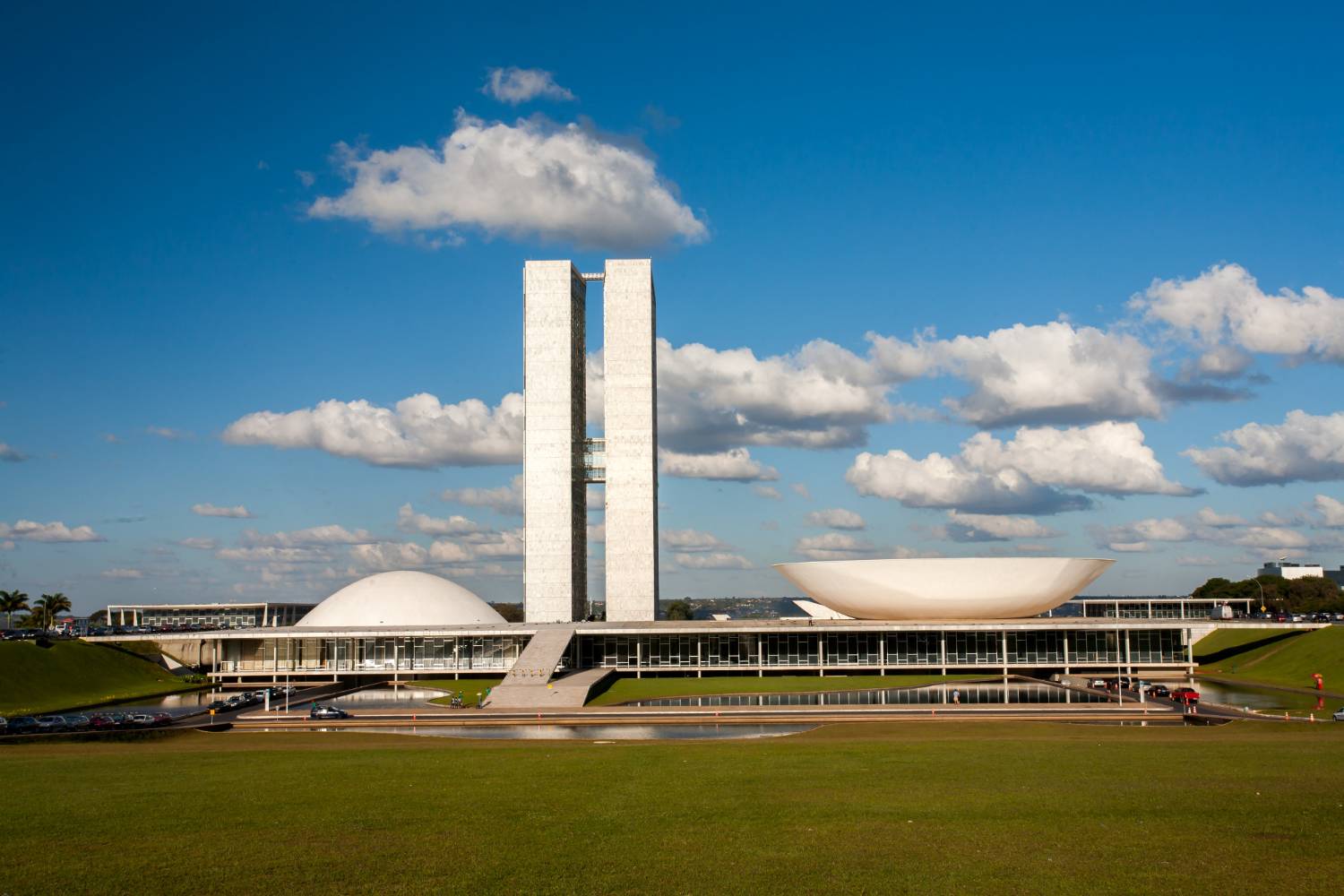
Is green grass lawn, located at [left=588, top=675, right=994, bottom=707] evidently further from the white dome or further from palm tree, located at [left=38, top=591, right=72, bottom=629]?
palm tree, located at [left=38, top=591, right=72, bottom=629]

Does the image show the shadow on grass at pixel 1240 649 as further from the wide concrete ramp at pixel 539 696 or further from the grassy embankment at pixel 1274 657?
the wide concrete ramp at pixel 539 696

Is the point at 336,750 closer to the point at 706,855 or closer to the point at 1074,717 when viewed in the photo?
the point at 706,855

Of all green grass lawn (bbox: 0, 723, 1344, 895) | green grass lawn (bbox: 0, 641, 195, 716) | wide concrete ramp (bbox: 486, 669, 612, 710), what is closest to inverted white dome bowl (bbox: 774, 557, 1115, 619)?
wide concrete ramp (bbox: 486, 669, 612, 710)

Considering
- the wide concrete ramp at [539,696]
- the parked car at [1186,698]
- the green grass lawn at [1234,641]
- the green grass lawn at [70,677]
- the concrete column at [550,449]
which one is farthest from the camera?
the concrete column at [550,449]

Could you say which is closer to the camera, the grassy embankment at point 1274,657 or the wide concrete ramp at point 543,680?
the wide concrete ramp at point 543,680

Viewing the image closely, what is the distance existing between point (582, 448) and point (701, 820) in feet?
200

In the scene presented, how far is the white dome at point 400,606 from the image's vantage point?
70.0 meters

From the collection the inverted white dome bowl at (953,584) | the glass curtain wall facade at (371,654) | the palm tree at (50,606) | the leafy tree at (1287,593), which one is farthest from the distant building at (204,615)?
the leafy tree at (1287,593)

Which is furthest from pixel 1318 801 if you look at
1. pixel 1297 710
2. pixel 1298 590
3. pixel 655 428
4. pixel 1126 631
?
Result: pixel 1298 590

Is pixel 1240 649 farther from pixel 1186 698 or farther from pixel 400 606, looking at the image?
pixel 400 606

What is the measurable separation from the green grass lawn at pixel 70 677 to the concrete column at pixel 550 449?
2357cm

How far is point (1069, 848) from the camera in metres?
14.9

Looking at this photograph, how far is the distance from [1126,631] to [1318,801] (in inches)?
1929

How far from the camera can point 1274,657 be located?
61.3 meters
